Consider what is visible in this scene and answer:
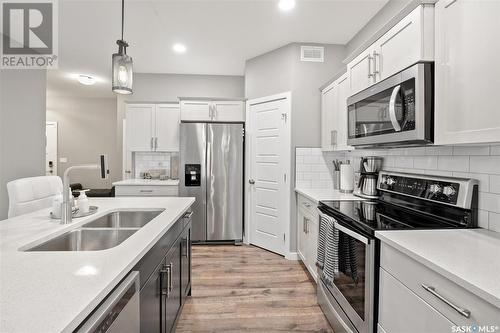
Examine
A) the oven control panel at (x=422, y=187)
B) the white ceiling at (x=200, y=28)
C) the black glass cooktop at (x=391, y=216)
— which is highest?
the white ceiling at (x=200, y=28)

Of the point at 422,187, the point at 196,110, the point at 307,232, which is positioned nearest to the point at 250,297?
the point at 307,232

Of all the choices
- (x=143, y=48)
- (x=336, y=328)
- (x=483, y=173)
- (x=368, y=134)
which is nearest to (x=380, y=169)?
(x=368, y=134)

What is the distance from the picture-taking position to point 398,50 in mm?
1699

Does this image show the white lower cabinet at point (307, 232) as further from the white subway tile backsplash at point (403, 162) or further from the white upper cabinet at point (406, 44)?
the white upper cabinet at point (406, 44)

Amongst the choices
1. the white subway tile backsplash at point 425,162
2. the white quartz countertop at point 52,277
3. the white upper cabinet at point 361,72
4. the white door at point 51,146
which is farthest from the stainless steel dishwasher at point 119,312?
the white door at point 51,146

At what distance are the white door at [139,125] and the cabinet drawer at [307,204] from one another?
268 cm

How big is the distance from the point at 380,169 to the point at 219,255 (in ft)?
7.36

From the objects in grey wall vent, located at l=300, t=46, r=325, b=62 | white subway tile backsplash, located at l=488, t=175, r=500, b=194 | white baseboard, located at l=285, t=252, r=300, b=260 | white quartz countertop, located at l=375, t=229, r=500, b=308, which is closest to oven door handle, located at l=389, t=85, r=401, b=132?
white subway tile backsplash, located at l=488, t=175, r=500, b=194

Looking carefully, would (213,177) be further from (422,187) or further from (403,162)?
(422,187)

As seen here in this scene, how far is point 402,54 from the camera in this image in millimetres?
1649

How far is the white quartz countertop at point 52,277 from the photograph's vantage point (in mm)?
605

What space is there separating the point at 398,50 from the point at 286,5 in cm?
135

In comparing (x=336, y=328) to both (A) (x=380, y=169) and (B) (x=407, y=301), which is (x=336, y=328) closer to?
(B) (x=407, y=301)

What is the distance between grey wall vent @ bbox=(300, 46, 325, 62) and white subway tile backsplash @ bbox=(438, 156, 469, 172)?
2.16 m
